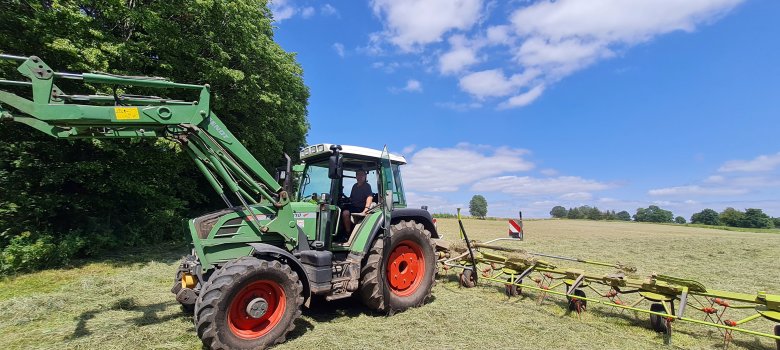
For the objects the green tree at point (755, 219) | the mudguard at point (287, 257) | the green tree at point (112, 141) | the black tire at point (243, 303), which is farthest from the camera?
the green tree at point (755, 219)

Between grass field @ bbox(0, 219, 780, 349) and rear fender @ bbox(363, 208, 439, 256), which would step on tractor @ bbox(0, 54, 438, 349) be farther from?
grass field @ bbox(0, 219, 780, 349)

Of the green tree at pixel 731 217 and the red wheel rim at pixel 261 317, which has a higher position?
the green tree at pixel 731 217

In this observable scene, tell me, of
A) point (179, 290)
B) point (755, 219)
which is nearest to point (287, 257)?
point (179, 290)

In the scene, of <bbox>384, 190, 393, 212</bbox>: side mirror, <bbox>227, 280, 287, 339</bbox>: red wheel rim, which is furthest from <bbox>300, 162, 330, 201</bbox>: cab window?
<bbox>227, 280, 287, 339</bbox>: red wheel rim

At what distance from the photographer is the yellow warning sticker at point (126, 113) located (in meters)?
4.00

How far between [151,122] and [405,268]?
404 centimetres

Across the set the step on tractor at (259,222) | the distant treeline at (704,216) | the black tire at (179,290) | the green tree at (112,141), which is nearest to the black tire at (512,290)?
the step on tractor at (259,222)

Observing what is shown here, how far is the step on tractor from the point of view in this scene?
3896mm

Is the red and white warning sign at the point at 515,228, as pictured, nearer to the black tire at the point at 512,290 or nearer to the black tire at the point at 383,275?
the black tire at the point at 512,290

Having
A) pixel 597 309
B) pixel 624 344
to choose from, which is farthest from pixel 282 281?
pixel 597 309

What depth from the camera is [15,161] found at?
8828 millimetres

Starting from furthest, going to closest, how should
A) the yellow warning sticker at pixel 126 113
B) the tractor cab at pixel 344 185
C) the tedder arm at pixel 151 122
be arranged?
the tractor cab at pixel 344 185
the yellow warning sticker at pixel 126 113
the tedder arm at pixel 151 122

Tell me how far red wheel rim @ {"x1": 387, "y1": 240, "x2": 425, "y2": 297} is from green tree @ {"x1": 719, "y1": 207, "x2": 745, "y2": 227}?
70854 mm

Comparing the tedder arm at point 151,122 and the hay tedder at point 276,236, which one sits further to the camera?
the hay tedder at point 276,236
